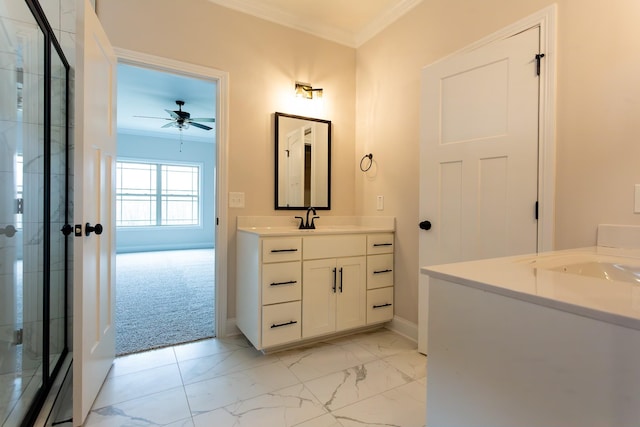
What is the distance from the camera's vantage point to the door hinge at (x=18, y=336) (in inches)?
57.8

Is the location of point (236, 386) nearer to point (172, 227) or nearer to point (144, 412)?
point (144, 412)

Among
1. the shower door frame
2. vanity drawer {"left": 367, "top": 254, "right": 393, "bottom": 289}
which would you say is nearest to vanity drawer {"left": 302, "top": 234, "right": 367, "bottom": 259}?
vanity drawer {"left": 367, "top": 254, "right": 393, "bottom": 289}

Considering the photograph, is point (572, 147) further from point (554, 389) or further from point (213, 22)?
point (213, 22)

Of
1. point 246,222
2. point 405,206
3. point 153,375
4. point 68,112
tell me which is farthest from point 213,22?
point 153,375

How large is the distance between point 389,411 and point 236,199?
5.78 feet

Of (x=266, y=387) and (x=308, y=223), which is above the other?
(x=308, y=223)

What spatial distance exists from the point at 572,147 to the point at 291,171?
1909 mm

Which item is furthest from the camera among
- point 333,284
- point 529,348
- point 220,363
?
point 333,284

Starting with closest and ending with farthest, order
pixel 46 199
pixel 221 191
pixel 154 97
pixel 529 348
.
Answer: pixel 529 348
pixel 46 199
pixel 221 191
pixel 154 97

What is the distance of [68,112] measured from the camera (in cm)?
197

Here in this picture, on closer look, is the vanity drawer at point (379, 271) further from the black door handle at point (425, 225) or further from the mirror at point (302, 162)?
the mirror at point (302, 162)

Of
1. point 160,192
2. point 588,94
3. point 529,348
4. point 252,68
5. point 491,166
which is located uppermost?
point 252,68

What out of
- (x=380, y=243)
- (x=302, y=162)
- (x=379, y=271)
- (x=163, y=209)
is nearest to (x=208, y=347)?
(x=379, y=271)

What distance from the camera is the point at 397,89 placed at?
2.54m
